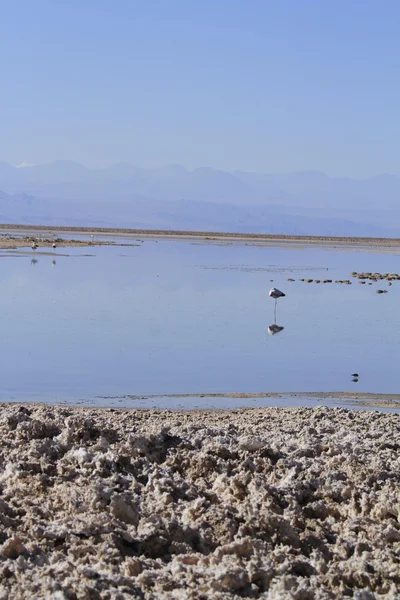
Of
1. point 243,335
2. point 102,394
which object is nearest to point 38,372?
point 102,394

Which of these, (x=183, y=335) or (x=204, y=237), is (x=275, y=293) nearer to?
(x=183, y=335)

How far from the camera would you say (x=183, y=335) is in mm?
19953

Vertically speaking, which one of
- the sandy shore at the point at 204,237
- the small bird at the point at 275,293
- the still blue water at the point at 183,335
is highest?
the sandy shore at the point at 204,237

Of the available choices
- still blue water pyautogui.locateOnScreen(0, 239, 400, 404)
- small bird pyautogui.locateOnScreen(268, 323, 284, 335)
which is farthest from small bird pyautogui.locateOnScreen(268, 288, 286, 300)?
small bird pyautogui.locateOnScreen(268, 323, 284, 335)

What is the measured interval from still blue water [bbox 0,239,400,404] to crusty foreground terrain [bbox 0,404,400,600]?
18.5 feet

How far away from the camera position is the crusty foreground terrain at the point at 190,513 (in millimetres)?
5574

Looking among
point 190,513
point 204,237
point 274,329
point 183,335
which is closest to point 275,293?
point 274,329

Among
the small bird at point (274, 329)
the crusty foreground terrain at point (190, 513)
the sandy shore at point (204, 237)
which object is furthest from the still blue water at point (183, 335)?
the sandy shore at point (204, 237)

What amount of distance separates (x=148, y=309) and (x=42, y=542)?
61.0 ft

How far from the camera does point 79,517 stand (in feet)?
21.0

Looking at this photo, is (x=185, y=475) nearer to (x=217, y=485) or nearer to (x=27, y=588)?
(x=217, y=485)

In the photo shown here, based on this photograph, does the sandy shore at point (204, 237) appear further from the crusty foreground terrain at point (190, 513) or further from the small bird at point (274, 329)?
the crusty foreground terrain at point (190, 513)

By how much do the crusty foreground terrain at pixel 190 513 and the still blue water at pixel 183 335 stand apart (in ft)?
18.5

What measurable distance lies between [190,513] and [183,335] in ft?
44.1
